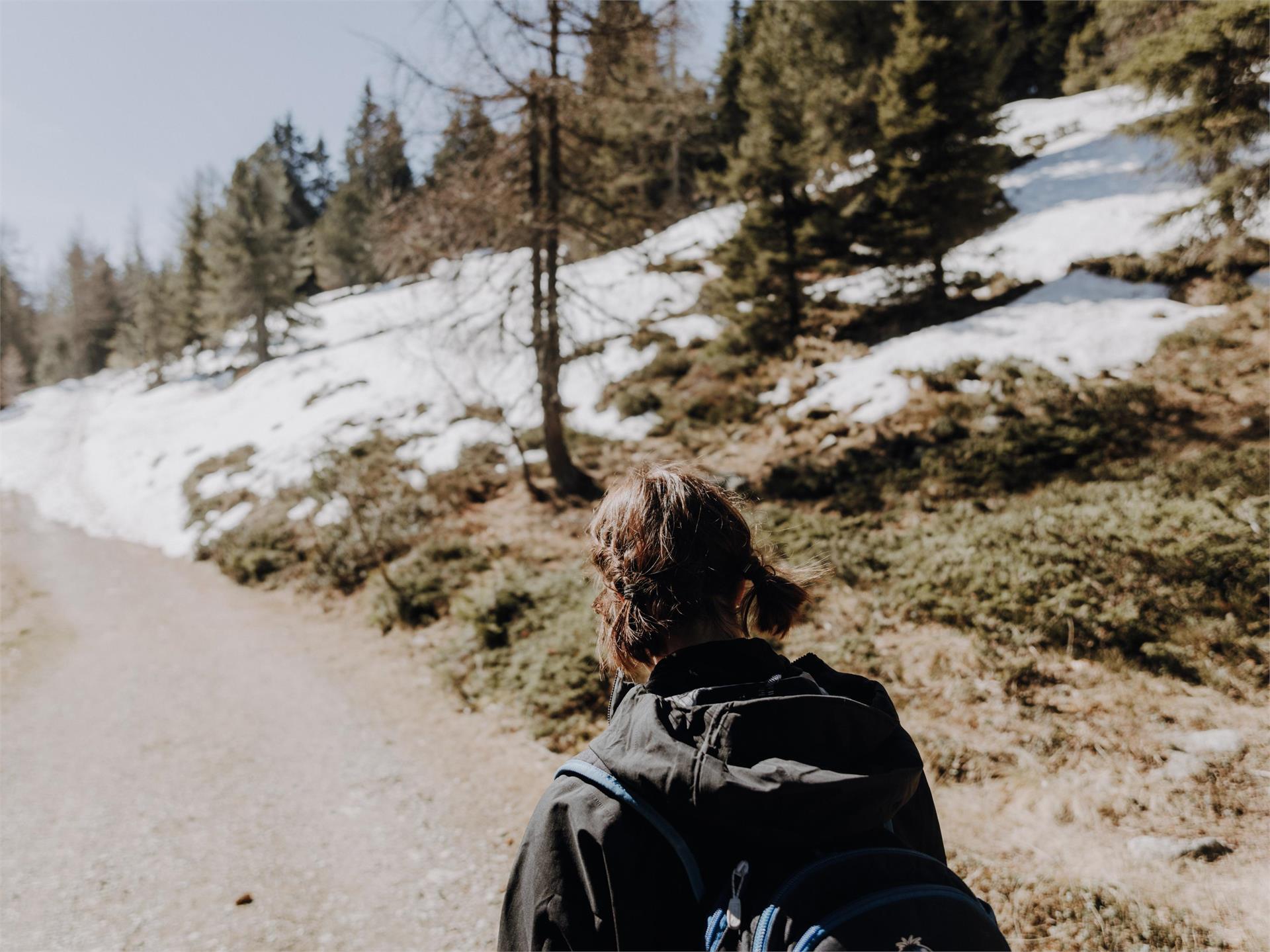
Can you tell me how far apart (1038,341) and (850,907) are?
13.7 meters

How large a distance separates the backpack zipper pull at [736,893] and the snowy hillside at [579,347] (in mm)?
10856

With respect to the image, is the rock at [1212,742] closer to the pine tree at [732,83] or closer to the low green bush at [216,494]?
the low green bush at [216,494]

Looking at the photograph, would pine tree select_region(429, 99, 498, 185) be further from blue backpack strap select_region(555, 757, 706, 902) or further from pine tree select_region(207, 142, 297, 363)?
pine tree select_region(207, 142, 297, 363)

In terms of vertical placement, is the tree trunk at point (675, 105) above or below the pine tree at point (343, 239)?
below

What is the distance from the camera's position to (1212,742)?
4.52 m

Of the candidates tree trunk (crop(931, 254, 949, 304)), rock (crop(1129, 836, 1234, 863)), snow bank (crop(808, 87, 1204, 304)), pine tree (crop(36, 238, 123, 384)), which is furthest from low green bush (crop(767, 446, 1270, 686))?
pine tree (crop(36, 238, 123, 384))

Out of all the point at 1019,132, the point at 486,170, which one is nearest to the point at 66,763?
the point at 486,170

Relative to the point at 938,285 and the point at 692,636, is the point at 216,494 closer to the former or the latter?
the point at 938,285

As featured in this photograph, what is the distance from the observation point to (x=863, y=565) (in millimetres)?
7820

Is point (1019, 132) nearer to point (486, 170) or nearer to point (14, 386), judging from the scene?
point (486, 170)

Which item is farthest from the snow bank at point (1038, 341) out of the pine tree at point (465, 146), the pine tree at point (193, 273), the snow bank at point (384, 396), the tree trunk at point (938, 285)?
the pine tree at point (193, 273)

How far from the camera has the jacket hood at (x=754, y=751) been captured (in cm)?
136

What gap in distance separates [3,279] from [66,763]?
73.9 meters

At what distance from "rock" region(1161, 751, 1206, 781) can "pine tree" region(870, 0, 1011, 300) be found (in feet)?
42.4
